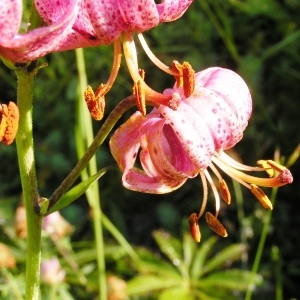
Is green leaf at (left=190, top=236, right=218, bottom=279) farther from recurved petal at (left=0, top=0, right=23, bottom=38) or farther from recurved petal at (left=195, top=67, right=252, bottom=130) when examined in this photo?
recurved petal at (left=0, top=0, right=23, bottom=38)

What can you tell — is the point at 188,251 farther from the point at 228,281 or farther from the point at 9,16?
the point at 9,16

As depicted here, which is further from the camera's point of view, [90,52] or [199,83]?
[90,52]

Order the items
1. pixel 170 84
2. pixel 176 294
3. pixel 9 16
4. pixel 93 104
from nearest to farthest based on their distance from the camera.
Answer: pixel 9 16 → pixel 93 104 → pixel 176 294 → pixel 170 84

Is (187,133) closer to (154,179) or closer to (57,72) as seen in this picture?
(154,179)

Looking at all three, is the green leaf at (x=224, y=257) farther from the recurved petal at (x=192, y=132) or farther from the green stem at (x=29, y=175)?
the recurved petal at (x=192, y=132)

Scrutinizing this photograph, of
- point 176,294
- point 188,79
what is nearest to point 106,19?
point 188,79

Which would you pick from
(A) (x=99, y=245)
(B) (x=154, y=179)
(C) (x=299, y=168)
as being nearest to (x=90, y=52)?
(C) (x=299, y=168)

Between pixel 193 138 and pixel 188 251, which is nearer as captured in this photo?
pixel 193 138
